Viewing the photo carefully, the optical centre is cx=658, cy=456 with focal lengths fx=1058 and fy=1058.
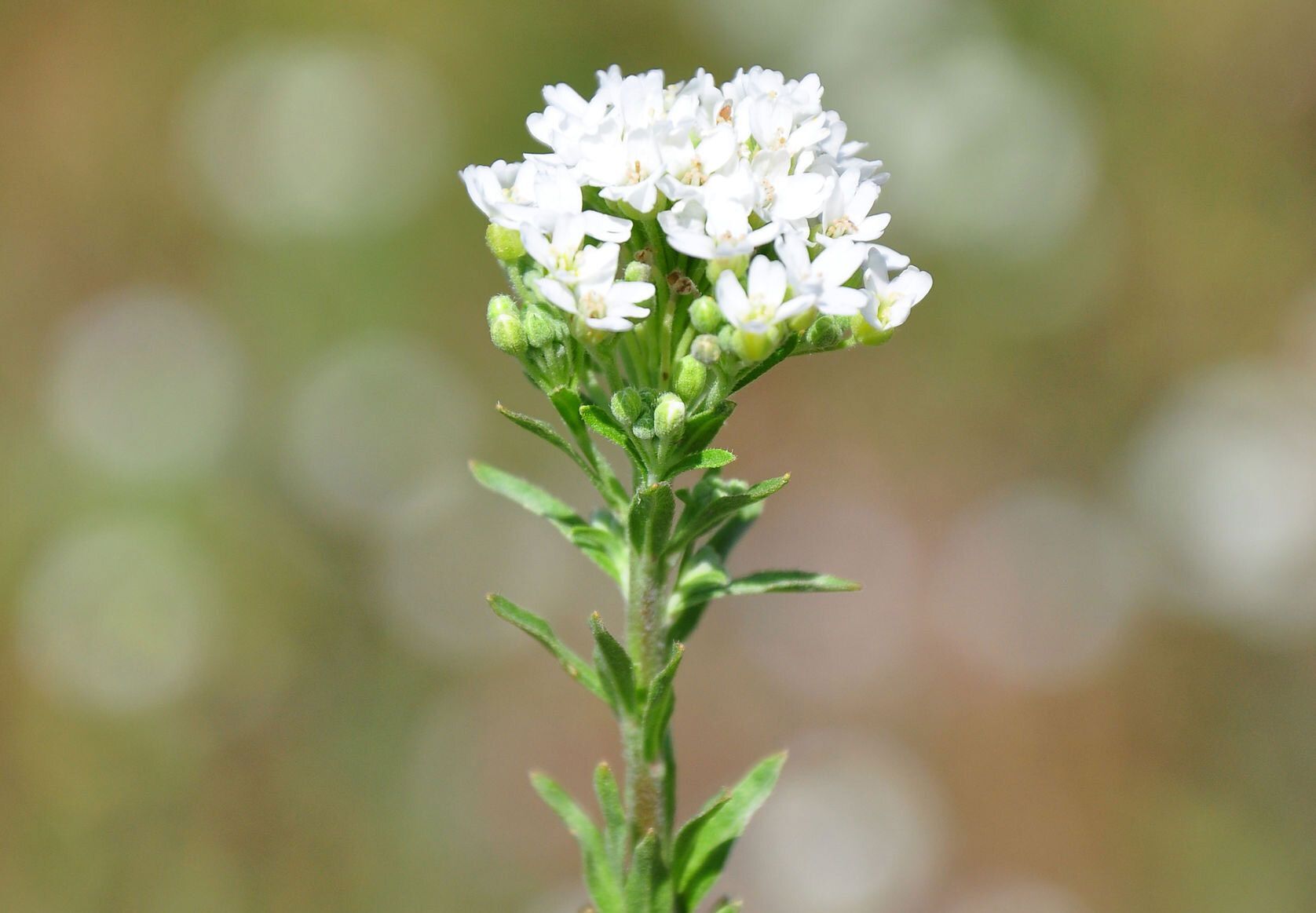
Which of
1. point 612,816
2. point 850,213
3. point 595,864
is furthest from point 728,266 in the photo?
point 595,864

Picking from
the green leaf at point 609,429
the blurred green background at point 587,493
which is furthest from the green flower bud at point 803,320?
the blurred green background at point 587,493

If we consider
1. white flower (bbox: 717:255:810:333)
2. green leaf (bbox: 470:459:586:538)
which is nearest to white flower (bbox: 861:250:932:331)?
white flower (bbox: 717:255:810:333)

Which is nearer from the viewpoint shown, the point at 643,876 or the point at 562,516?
the point at 643,876

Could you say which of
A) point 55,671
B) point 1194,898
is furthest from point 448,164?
point 1194,898

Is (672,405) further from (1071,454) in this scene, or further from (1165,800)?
(1071,454)

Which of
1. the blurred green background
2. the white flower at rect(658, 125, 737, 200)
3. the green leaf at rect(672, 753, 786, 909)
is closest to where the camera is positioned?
the white flower at rect(658, 125, 737, 200)

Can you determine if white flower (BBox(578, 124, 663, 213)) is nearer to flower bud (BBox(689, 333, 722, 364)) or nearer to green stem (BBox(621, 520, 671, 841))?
flower bud (BBox(689, 333, 722, 364))

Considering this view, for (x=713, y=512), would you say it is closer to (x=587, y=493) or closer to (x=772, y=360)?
(x=772, y=360)

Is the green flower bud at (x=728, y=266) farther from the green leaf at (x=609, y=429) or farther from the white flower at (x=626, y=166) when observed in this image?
the green leaf at (x=609, y=429)
